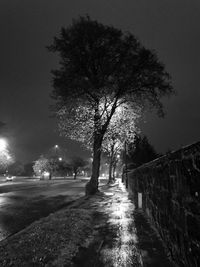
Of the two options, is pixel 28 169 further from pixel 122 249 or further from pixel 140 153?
pixel 122 249

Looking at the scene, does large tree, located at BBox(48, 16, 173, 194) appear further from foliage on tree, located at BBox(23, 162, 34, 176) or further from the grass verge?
foliage on tree, located at BBox(23, 162, 34, 176)

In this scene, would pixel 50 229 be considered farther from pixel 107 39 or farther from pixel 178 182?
pixel 107 39

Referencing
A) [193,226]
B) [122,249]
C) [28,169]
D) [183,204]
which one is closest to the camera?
[193,226]

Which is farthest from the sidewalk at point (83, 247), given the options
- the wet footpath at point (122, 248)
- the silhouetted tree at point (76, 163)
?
the silhouetted tree at point (76, 163)

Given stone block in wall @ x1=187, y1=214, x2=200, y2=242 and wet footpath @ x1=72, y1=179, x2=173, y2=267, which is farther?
wet footpath @ x1=72, y1=179, x2=173, y2=267

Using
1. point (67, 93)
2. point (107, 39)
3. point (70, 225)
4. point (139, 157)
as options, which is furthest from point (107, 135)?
point (139, 157)

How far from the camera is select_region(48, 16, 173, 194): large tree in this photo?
17594mm

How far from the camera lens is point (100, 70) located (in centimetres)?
1828

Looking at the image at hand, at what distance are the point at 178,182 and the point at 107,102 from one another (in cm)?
1518

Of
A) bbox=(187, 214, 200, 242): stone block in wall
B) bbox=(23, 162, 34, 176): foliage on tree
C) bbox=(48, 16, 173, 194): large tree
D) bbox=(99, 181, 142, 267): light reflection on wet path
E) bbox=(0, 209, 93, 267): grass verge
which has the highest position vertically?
bbox=(48, 16, 173, 194): large tree

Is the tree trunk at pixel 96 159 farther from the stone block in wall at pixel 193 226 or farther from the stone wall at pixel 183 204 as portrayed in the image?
the stone block in wall at pixel 193 226

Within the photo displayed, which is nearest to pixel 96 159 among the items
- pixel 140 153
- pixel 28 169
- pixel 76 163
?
pixel 140 153

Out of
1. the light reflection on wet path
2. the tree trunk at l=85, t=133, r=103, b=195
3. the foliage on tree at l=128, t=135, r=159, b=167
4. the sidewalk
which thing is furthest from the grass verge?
the foliage on tree at l=128, t=135, r=159, b=167

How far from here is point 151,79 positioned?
17875 millimetres
